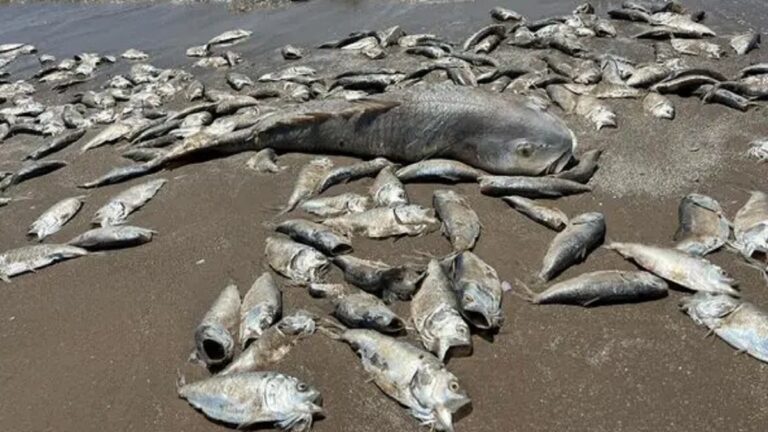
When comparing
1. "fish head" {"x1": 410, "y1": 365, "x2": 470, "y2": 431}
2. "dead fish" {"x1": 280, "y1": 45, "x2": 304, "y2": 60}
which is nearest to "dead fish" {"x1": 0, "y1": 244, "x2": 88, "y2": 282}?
"fish head" {"x1": 410, "y1": 365, "x2": 470, "y2": 431}

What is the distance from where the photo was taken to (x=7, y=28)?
715 inches

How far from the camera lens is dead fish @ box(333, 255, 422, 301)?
4699 millimetres

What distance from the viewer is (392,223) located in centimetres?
551

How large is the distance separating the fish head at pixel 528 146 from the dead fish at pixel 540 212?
0.46 metres

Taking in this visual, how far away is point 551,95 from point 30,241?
6028mm

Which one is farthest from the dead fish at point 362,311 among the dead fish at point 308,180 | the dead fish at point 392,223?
the dead fish at point 308,180

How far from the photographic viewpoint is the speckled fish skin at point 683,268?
447 centimetres

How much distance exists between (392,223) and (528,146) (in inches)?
59.7

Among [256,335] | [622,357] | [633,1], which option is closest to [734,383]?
[622,357]

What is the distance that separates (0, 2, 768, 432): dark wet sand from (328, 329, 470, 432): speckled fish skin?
94mm

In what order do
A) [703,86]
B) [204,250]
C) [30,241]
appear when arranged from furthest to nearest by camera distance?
[703,86]
[30,241]
[204,250]

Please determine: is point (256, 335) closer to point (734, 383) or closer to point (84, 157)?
point (734, 383)

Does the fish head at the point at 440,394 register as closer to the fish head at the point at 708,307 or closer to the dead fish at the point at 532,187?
the fish head at the point at 708,307

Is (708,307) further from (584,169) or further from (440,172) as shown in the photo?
(440,172)
